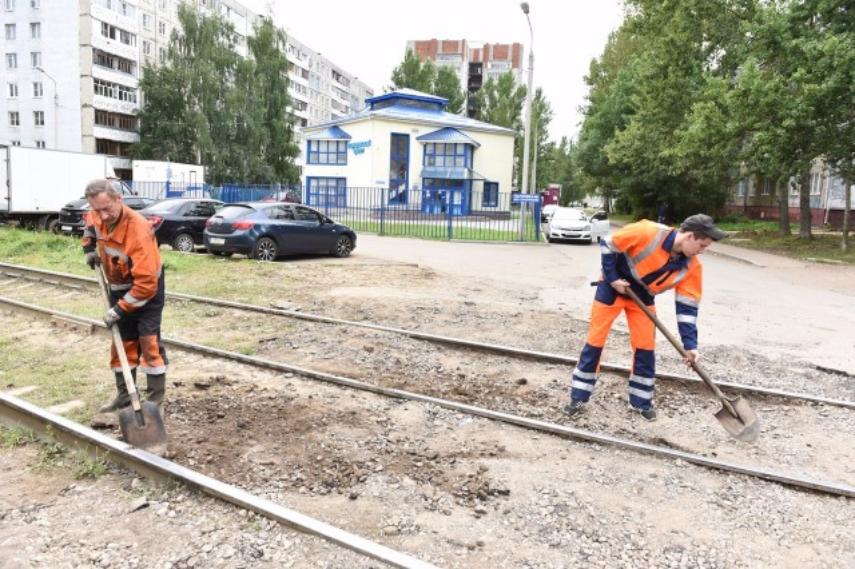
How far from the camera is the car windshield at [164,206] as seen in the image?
637 inches

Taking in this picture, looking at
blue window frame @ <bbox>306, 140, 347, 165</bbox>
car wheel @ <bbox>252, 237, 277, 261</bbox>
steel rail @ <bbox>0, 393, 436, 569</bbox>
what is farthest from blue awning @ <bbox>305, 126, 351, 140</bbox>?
steel rail @ <bbox>0, 393, 436, 569</bbox>

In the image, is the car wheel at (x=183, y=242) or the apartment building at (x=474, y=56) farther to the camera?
the apartment building at (x=474, y=56)

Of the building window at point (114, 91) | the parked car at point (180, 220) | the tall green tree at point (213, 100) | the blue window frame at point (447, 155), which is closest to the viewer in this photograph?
the parked car at point (180, 220)

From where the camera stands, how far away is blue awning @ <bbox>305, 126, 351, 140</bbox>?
4297cm

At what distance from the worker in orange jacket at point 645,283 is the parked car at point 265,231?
10.9 meters

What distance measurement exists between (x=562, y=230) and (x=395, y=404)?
2029cm

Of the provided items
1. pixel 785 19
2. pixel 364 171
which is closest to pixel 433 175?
pixel 364 171

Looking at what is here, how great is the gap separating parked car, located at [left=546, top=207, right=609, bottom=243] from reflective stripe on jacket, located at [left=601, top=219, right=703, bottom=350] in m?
19.9

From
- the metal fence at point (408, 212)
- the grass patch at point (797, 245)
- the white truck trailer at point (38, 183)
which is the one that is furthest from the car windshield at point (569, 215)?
the white truck trailer at point (38, 183)

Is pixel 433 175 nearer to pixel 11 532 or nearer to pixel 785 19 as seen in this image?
pixel 785 19

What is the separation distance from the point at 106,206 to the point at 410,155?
130ft

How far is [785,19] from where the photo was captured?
20.5 m

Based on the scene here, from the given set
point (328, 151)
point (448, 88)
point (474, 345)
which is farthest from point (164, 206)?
point (448, 88)

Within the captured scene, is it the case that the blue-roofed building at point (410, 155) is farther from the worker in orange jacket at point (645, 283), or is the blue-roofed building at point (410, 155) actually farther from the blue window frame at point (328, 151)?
the worker in orange jacket at point (645, 283)
